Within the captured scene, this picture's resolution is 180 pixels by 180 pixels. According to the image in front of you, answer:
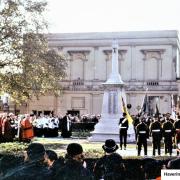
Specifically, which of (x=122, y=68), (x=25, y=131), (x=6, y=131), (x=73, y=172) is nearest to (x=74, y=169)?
(x=73, y=172)

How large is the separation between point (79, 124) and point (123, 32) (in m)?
23.7

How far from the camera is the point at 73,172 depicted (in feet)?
22.0

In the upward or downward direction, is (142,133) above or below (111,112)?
below

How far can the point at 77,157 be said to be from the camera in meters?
6.95

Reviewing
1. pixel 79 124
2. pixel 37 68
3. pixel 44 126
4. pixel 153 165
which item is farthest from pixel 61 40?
pixel 153 165

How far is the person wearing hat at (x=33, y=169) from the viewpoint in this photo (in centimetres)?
598

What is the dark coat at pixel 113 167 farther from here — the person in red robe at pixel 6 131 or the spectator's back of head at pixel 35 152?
the person in red robe at pixel 6 131

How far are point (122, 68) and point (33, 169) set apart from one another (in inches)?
2223

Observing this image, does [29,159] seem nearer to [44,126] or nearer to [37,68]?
[37,68]

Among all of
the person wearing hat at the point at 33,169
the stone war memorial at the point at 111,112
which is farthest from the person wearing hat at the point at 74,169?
the stone war memorial at the point at 111,112

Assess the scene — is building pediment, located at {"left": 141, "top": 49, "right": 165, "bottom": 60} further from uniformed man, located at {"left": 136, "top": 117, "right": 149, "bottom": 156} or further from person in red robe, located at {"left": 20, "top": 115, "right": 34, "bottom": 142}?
uniformed man, located at {"left": 136, "top": 117, "right": 149, "bottom": 156}

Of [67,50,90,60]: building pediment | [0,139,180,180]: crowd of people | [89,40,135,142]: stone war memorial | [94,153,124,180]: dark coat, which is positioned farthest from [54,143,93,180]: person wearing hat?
[67,50,90,60]: building pediment

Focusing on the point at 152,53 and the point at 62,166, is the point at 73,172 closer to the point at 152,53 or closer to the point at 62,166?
the point at 62,166

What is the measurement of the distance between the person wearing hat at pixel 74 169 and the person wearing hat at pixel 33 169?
1.41 feet
